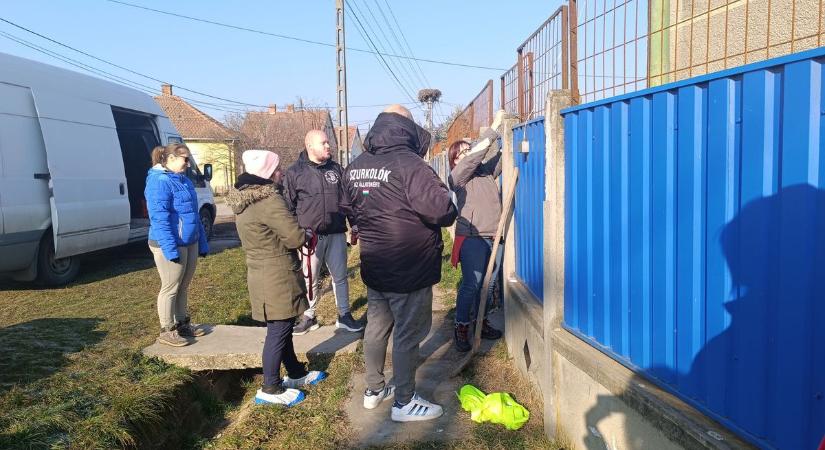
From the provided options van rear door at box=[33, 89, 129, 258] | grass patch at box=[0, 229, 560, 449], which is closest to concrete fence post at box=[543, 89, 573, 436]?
grass patch at box=[0, 229, 560, 449]

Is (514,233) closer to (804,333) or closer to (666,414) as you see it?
(666,414)

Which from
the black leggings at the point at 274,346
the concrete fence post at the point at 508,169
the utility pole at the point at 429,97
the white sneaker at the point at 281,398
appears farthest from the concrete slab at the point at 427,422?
the utility pole at the point at 429,97

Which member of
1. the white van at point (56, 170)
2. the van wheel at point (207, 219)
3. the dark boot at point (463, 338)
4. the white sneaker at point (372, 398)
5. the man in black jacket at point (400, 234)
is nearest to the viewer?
the man in black jacket at point (400, 234)

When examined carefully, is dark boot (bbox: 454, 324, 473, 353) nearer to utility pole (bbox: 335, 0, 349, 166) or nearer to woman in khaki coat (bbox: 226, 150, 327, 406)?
woman in khaki coat (bbox: 226, 150, 327, 406)

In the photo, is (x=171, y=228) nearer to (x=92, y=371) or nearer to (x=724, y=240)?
(x=92, y=371)

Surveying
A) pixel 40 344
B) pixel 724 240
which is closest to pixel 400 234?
pixel 724 240

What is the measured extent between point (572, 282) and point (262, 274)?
187cm

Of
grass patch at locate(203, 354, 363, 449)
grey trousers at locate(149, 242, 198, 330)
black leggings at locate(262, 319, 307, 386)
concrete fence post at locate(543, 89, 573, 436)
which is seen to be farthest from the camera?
grey trousers at locate(149, 242, 198, 330)

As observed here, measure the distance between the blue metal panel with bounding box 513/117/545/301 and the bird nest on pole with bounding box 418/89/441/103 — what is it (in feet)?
113

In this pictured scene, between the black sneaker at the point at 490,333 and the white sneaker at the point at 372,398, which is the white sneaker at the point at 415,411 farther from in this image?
the black sneaker at the point at 490,333

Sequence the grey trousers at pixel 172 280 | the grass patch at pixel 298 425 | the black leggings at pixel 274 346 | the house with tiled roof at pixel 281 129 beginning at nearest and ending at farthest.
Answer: the grass patch at pixel 298 425 < the black leggings at pixel 274 346 < the grey trousers at pixel 172 280 < the house with tiled roof at pixel 281 129

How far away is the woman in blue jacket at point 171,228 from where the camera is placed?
4422mm

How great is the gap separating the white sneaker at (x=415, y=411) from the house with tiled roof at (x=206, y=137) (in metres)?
30.3

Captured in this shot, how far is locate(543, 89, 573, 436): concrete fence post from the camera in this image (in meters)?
3.07
